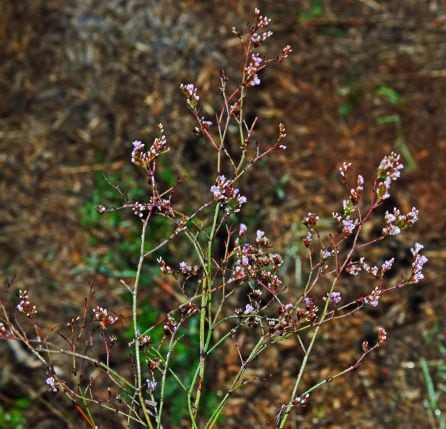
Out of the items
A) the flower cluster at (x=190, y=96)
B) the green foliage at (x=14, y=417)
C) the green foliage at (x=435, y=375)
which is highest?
the flower cluster at (x=190, y=96)

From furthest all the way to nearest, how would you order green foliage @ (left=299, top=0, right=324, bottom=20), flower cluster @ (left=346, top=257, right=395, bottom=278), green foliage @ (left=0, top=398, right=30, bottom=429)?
green foliage @ (left=299, top=0, right=324, bottom=20)
green foliage @ (left=0, top=398, right=30, bottom=429)
flower cluster @ (left=346, top=257, right=395, bottom=278)

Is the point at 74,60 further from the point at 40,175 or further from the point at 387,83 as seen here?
the point at 387,83

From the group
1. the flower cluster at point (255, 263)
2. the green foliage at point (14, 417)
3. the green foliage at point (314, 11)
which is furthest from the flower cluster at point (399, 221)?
the green foliage at point (314, 11)

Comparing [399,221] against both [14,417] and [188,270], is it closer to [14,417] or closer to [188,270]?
[188,270]

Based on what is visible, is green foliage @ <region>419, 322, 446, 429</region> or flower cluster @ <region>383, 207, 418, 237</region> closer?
flower cluster @ <region>383, 207, 418, 237</region>

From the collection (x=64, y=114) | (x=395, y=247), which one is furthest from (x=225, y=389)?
(x=64, y=114)

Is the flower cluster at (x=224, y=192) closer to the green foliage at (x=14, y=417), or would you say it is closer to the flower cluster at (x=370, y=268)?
the flower cluster at (x=370, y=268)

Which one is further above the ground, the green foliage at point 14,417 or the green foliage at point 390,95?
the green foliage at point 390,95

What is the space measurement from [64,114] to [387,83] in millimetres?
1958

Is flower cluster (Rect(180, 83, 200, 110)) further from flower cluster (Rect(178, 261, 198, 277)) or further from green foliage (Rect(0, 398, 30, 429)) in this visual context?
green foliage (Rect(0, 398, 30, 429))

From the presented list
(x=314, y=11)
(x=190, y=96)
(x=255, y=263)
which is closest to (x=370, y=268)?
(x=255, y=263)

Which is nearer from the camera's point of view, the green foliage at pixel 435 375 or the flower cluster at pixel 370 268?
the flower cluster at pixel 370 268

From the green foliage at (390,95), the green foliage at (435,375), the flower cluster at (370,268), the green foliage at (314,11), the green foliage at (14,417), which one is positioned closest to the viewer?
the flower cluster at (370,268)

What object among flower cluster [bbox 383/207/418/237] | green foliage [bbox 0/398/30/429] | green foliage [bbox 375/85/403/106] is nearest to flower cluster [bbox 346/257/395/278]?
flower cluster [bbox 383/207/418/237]
